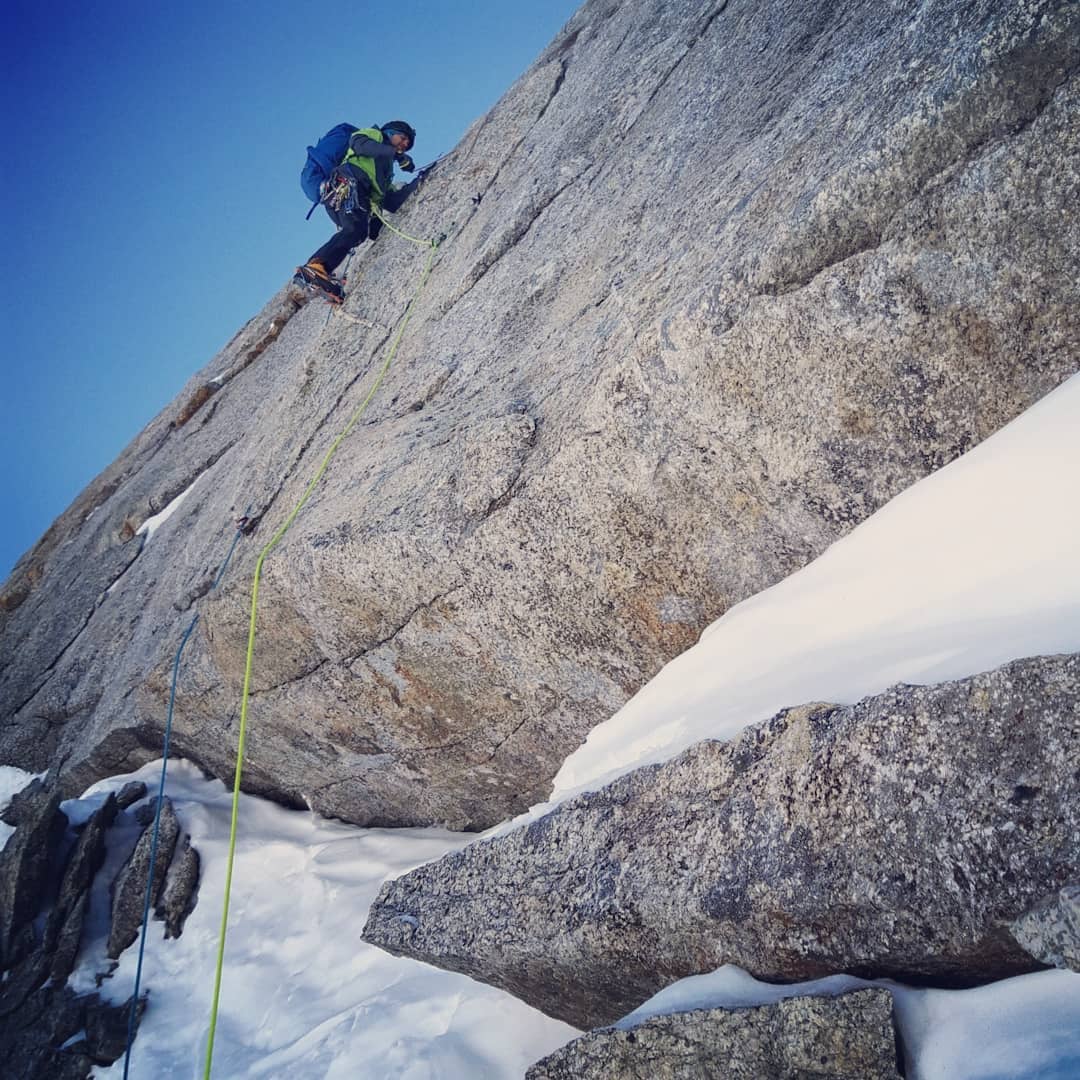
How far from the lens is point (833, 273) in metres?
3.12

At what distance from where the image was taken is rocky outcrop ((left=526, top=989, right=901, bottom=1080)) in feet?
6.73

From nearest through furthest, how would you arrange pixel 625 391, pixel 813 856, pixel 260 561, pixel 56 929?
1. pixel 813 856
2. pixel 625 391
3. pixel 260 561
4. pixel 56 929

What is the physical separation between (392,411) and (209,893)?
4.37m

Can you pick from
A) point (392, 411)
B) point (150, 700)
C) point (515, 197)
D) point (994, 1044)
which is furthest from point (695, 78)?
point (150, 700)

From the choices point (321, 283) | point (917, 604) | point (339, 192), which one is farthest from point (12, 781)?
A: point (917, 604)

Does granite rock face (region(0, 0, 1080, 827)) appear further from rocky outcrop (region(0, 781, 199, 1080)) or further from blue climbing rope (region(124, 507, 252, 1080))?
rocky outcrop (region(0, 781, 199, 1080))

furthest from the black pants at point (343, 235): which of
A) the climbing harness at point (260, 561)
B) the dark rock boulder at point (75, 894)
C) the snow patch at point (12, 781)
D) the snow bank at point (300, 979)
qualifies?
the snow patch at point (12, 781)

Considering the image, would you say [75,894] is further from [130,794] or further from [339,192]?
[339,192]

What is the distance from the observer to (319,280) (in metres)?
9.05

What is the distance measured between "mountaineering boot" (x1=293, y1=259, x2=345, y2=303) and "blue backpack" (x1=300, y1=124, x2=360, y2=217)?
99 centimetres

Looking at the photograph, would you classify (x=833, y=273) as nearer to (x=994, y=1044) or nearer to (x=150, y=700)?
(x=994, y=1044)

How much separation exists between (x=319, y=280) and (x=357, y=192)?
1178 millimetres

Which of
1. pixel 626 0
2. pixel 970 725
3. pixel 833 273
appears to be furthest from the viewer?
pixel 626 0

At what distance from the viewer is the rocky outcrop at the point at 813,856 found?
199 centimetres
